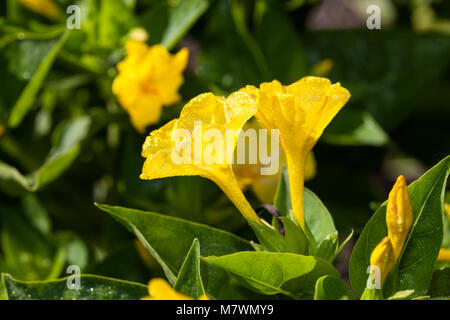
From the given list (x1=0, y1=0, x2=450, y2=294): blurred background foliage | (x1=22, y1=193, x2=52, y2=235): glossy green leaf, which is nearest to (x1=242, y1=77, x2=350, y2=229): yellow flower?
(x1=0, y1=0, x2=450, y2=294): blurred background foliage

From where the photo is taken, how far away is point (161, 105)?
1.15m

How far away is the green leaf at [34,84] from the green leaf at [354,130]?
0.58m

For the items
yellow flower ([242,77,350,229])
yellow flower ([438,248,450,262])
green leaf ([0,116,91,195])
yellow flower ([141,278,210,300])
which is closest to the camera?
yellow flower ([141,278,210,300])

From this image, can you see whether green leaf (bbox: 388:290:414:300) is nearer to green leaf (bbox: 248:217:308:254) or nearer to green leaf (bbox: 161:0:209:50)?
green leaf (bbox: 248:217:308:254)

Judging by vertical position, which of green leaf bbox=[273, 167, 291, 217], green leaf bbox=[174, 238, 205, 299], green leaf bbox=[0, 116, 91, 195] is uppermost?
green leaf bbox=[0, 116, 91, 195]

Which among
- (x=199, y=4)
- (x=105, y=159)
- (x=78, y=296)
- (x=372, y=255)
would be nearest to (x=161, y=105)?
(x=199, y=4)

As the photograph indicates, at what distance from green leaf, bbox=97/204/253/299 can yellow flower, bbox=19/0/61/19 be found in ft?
2.34

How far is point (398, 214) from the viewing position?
73 centimetres

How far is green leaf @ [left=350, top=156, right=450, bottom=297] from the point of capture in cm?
77

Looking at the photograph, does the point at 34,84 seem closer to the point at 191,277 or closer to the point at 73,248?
the point at 73,248

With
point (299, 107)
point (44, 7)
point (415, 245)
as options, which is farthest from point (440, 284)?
point (44, 7)

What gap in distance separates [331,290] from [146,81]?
1.85ft

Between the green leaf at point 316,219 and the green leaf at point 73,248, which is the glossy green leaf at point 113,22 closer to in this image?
the green leaf at point 73,248

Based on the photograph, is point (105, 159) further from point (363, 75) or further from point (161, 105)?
point (363, 75)
